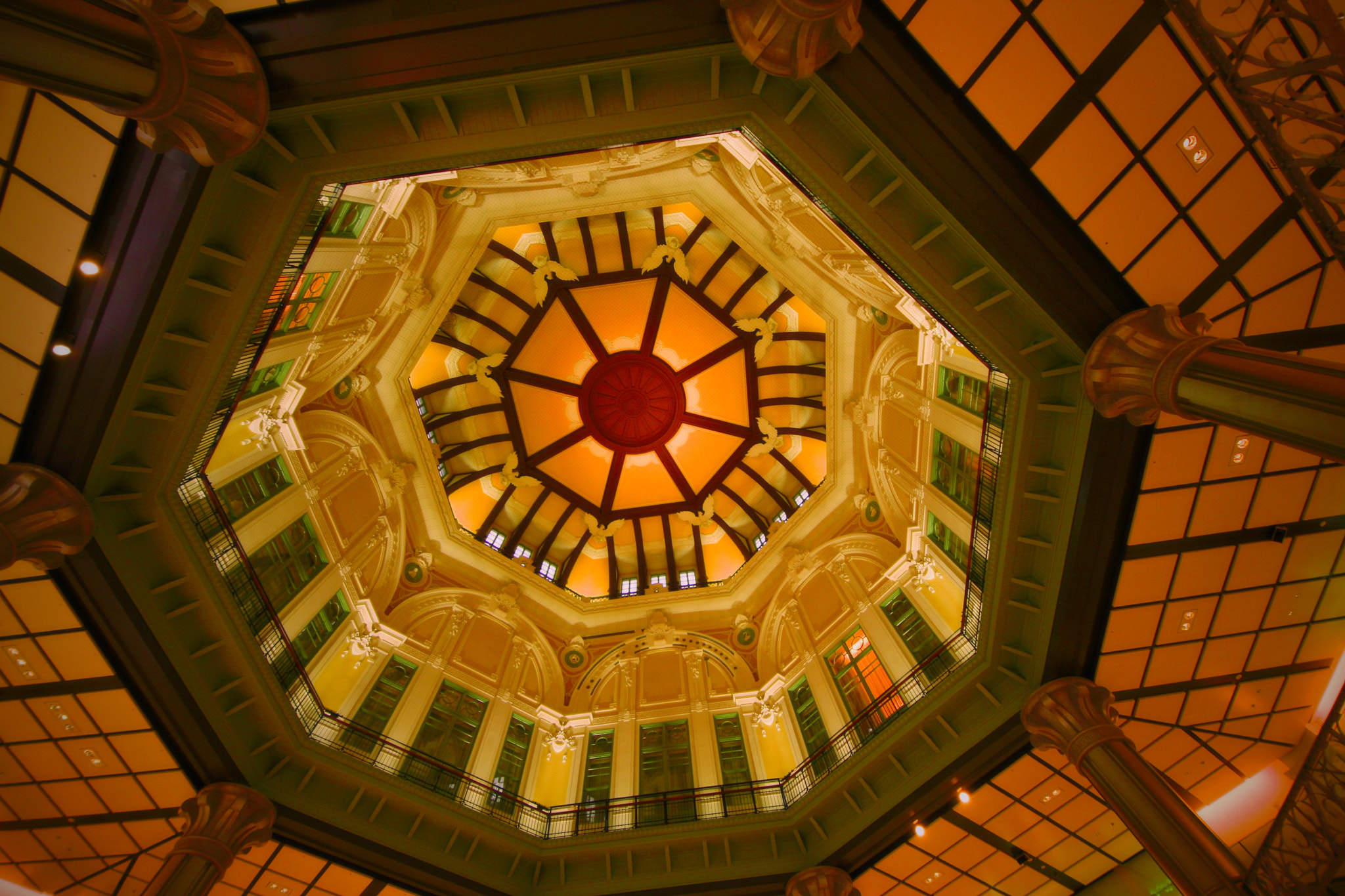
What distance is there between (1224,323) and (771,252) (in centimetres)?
1068

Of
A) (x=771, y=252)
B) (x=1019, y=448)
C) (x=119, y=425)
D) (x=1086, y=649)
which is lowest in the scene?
(x=119, y=425)

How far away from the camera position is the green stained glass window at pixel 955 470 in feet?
47.7

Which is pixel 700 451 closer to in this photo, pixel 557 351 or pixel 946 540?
pixel 557 351

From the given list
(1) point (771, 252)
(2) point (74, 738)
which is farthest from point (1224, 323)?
(2) point (74, 738)

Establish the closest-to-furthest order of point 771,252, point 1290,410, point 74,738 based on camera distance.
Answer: point 1290,410, point 74,738, point 771,252

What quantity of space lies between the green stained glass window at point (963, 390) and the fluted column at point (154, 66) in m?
12.5

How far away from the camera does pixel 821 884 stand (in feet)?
43.0

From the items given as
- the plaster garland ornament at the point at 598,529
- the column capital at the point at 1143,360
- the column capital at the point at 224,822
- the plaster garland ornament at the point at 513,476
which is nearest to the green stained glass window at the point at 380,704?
the column capital at the point at 224,822

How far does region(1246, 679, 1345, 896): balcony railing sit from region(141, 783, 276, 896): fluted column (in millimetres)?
15138

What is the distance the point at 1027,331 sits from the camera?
10.8 m

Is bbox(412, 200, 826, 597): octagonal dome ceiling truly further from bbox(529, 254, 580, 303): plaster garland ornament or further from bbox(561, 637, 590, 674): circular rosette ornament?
bbox(561, 637, 590, 674): circular rosette ornament

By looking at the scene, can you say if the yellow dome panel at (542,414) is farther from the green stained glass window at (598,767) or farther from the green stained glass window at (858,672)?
the green stained glass window at (858,672)

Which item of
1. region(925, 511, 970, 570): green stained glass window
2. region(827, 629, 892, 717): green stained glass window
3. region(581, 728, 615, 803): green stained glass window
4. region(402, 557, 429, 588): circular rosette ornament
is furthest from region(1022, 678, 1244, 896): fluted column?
region(402, 557, 429, 588): circular rosette ornament

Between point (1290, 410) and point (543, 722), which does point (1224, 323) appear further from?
point (543, 722)
